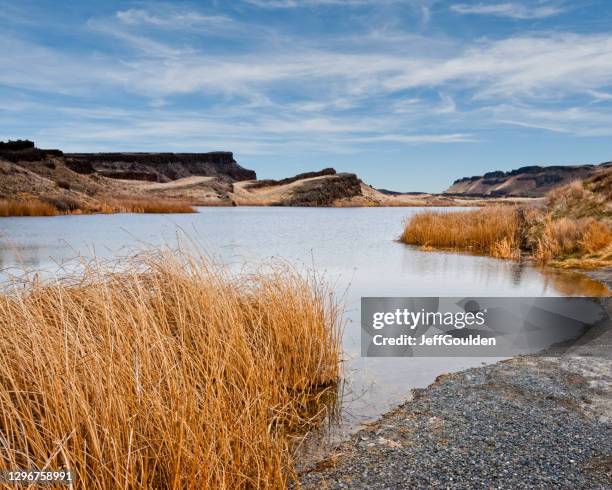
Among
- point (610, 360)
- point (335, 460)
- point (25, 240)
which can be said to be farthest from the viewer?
point (25, 240)

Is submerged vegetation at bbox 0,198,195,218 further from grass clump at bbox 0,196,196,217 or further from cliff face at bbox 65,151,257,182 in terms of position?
cliff face at bbox 65,151,257,182

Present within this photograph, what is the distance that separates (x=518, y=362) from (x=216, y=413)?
5.11 meters

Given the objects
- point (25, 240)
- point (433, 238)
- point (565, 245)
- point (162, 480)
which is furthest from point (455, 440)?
point (25, 240)

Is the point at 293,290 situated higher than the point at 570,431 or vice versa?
the point at 293,290

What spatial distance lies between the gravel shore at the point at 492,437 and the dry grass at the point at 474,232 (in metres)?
14.5

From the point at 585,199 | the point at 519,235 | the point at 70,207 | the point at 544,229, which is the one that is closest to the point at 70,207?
the point at 70,207

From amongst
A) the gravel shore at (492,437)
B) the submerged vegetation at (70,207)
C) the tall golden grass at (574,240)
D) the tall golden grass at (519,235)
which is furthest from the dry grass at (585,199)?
the submerged vegetation at (70,207)

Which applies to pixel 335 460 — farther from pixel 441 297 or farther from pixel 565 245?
pixel 565 245

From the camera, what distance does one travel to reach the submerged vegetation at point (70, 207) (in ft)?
124

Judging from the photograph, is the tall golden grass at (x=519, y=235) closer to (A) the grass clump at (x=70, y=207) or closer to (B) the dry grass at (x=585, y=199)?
(B) the dry grass at (x=585, y=199)

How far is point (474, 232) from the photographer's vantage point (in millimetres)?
23062

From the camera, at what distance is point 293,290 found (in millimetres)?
7043

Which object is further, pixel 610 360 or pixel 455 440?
pixel 610 360

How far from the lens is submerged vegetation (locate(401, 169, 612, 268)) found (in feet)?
58.8
